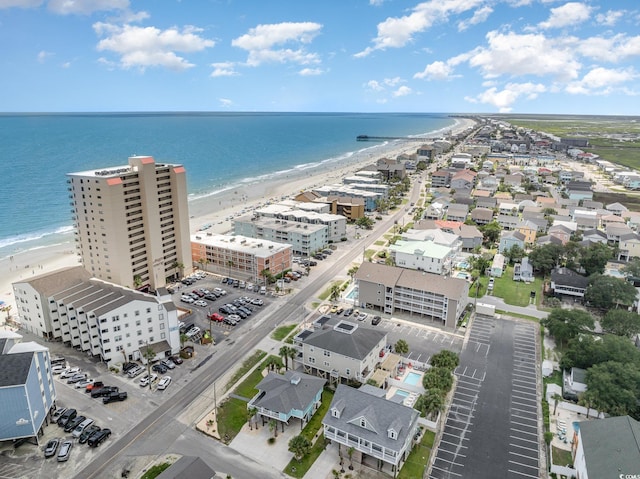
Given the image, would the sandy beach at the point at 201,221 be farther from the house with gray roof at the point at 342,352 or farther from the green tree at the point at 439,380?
the green tree at the point at 439,380

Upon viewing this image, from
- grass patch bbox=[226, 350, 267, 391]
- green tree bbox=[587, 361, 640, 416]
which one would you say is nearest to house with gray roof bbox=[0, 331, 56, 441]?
grass patch bbox=[226, 350, 267, 391]

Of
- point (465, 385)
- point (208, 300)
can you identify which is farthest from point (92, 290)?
point (465, 385)

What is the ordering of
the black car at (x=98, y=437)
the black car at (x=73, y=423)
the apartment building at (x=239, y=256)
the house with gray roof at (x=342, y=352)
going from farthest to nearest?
the apartment building at (x=239, y=256)
the house with gray roof at (x=342, y=352)
the black car at (x=73, y=423)
the black car at (x=98, y=437)

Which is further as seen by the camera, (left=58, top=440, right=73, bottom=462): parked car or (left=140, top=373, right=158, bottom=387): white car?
(left=140, top=373, right=158, bottom=387): white car

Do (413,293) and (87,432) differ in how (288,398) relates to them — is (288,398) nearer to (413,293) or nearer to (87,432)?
(87,432)

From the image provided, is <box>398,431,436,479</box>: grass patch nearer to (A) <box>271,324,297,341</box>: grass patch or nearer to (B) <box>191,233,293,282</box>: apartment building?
(A) <box>271,324,297,341</box>: grass patch

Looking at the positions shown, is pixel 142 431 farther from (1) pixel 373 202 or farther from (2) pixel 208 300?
(1) pixel 373 202

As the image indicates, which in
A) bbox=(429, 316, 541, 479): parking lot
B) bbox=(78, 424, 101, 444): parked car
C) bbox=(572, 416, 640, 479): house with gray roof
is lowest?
bbox=(429, 316, 541, 479): parking lot

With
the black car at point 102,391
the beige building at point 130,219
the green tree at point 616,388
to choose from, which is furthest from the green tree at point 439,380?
the beige building at point 130,219
